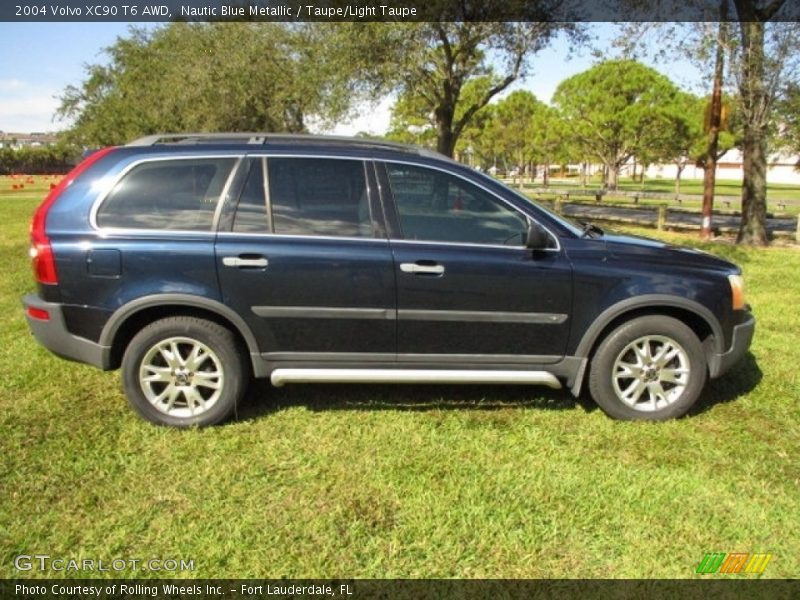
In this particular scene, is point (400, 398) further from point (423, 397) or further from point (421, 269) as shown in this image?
point (421, 269)

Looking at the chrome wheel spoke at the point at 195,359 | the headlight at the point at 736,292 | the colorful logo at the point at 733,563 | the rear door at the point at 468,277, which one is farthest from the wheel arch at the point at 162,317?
the headlight at the point at 736,292

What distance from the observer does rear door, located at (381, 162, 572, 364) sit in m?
3.60

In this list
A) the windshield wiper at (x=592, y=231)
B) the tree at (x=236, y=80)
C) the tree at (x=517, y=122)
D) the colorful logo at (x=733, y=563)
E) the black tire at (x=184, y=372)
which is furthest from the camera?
the tree at (x=517, y=122)

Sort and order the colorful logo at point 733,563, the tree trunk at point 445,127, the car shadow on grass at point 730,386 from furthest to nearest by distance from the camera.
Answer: the tree trunk at point 445,127 → the car shadow on grass at point 730,386 → the colorful logo at point 733,563

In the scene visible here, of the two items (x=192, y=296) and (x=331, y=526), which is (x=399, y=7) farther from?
(x=331, y=526)

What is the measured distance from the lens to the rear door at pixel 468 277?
3.60m

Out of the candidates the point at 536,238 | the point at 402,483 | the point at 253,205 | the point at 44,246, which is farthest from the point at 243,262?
the point at 536,238

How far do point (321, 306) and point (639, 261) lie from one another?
2.10m

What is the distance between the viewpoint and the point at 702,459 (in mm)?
3422

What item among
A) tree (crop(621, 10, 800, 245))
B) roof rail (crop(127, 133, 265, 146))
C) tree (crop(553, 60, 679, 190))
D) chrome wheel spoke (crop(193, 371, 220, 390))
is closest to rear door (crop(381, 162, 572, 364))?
roof rail (crop(127, 133, 265, 146))

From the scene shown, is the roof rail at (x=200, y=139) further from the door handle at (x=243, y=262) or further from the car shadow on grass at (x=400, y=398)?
the car shadow on grass at (x=400, y=398)

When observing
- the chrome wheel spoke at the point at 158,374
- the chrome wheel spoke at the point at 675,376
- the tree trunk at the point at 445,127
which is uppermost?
the tree trunk at the point at 445,127

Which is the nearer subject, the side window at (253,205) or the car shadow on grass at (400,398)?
the side window at (253,205)

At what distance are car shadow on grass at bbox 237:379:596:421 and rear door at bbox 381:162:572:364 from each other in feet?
1.66
